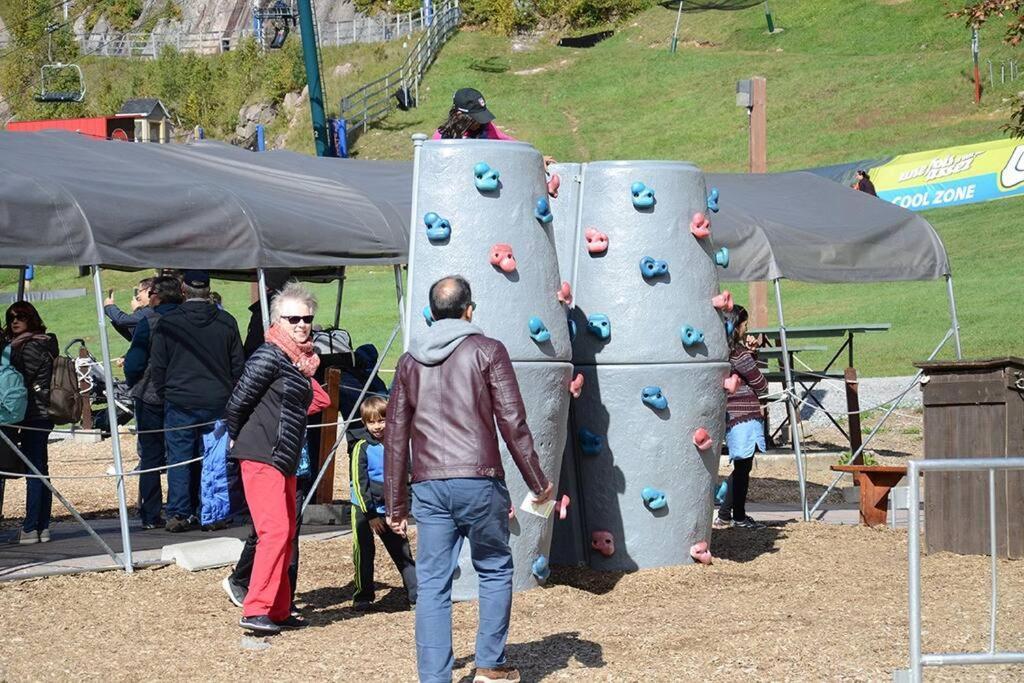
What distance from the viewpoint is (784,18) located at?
61031 mm

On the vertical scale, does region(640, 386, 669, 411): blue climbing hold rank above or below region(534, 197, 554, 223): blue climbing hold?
below

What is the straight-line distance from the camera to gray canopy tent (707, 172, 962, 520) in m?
12.1

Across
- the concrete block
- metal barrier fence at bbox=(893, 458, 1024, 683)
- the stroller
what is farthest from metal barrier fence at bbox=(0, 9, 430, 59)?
metal barrier fence at bbox=(893, 458, 1024, 683)

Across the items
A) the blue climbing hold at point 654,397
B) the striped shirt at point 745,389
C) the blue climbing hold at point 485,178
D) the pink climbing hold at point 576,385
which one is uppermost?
the blue climbing hold at point 485,178

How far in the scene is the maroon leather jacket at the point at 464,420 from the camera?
5922mm

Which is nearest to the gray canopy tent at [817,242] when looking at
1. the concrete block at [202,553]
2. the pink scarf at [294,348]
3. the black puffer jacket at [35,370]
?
the concrete block at [202,553]

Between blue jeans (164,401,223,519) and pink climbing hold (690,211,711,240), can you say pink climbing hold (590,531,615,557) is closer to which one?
pink climbing hold (690,211,711,240)

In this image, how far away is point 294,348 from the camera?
7.17 meters

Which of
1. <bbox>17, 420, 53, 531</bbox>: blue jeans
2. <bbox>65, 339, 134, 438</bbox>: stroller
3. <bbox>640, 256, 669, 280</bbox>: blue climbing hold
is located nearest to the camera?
<bbox>640, 256, 669, 280</bbox>: blue climbing hold

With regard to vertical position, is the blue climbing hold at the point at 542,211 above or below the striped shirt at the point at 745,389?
above

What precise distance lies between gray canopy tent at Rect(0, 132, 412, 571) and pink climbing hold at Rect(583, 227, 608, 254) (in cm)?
153

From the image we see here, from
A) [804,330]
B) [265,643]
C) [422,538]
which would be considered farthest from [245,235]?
[804,330]

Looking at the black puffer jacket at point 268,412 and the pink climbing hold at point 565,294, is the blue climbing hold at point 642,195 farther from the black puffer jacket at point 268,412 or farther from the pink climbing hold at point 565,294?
the black puffer jacket at point 268,412

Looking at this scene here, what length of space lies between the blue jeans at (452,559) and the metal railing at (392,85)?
44.0 metres
